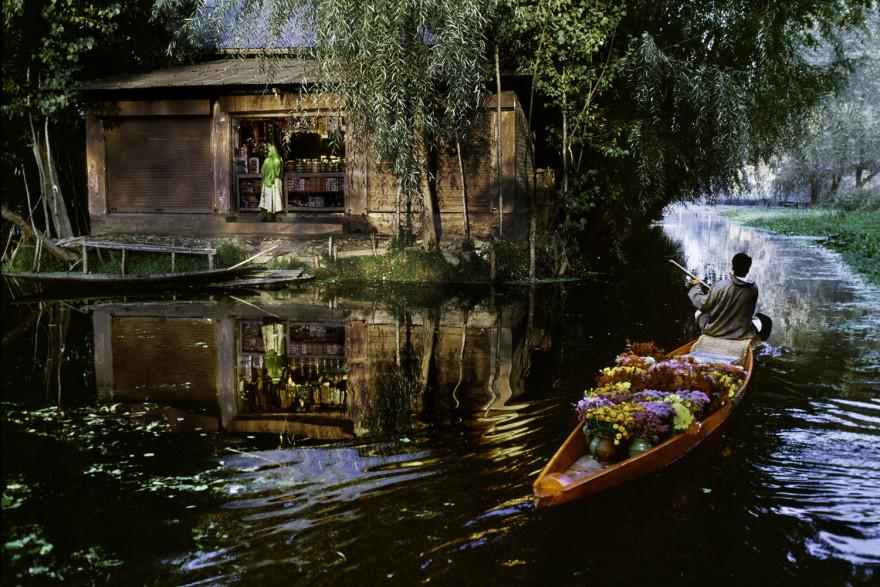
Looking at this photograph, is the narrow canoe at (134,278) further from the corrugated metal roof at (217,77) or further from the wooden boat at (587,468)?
the wooden boat at (587,468)

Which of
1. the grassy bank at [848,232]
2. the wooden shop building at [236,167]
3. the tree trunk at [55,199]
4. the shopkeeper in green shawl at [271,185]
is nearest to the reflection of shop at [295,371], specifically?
the wooden shop building at [236,167]

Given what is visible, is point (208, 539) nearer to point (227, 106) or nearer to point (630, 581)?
point (630, 581)

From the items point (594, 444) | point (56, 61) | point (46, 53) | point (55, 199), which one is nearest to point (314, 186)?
point (55, 199)

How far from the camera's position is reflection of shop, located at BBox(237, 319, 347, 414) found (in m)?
8.70

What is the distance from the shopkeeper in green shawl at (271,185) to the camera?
790 inches

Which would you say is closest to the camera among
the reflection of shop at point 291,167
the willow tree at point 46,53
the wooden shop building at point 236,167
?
the willow tree at point 46,53

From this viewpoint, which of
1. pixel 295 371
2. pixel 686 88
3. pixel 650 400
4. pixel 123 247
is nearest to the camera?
pixel 650 400

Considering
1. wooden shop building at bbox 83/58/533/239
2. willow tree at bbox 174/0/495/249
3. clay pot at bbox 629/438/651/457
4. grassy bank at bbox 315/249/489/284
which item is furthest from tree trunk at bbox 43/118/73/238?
clay pot at bbox 629/438/651/457

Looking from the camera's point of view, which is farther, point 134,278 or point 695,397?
point 134,278

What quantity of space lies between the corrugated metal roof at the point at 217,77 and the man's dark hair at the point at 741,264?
11220 mm

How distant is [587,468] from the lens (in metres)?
6.01

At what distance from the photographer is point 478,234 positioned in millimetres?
19250

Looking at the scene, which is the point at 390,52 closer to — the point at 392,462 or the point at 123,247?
the point at 123,247

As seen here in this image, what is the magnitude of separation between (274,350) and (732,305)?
20.7 ft
